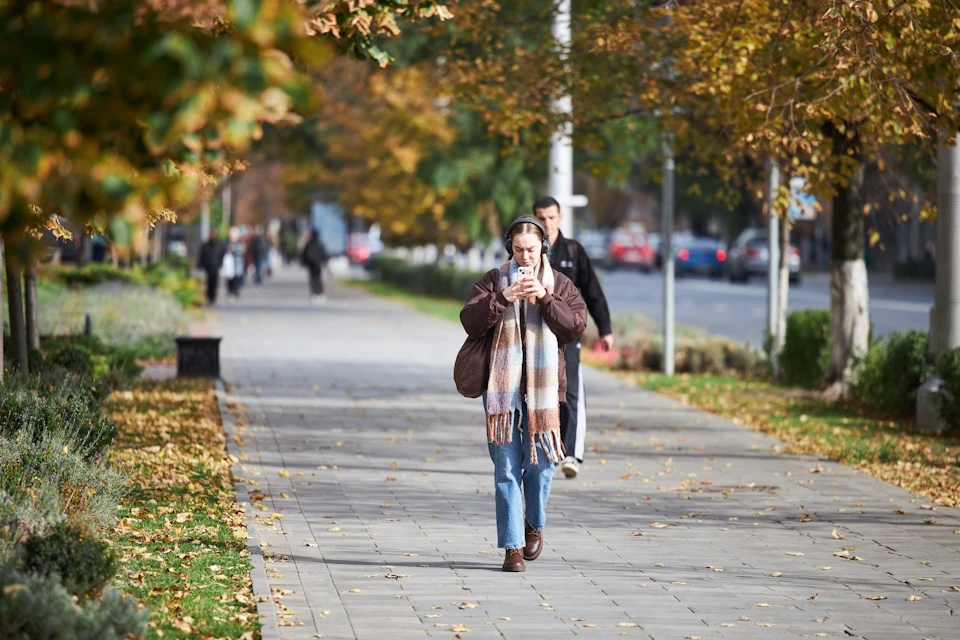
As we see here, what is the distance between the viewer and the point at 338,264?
66875 millimetres

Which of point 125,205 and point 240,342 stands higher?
point 125,205

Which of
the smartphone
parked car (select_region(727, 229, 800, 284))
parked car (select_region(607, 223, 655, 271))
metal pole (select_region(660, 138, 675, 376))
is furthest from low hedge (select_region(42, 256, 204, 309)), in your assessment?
parked car (select_region(607, 223, 655, 271))

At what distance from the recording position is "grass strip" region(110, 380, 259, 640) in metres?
6.32

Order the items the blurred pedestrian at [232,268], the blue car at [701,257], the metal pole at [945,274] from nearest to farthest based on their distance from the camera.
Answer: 1. the metal pole at [945,274]
2. the blurred pedestrian at [232,268]
3. the blue car at [701,257]

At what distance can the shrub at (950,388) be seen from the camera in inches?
496

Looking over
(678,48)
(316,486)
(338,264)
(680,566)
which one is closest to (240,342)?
(678,48)

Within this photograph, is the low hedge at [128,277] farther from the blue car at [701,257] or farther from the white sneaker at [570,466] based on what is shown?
the blue car at [701,257]

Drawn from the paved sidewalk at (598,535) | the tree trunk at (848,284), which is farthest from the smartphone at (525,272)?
the tree trunk at (848,284)

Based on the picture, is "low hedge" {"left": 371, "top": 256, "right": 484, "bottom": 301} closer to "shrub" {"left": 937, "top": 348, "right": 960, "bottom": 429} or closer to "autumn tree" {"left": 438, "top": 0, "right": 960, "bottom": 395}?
Answer: "autumn tree" {"left": 438, "top": 0, "right": 960, "bottom": 395}

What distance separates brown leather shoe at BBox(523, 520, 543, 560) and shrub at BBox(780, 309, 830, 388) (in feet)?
31.5

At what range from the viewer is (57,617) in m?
4.95

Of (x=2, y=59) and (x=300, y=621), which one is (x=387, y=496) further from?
(x=2, y=59)

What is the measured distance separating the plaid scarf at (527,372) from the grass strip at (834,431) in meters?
3.63

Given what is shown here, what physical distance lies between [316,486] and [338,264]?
188 feet
